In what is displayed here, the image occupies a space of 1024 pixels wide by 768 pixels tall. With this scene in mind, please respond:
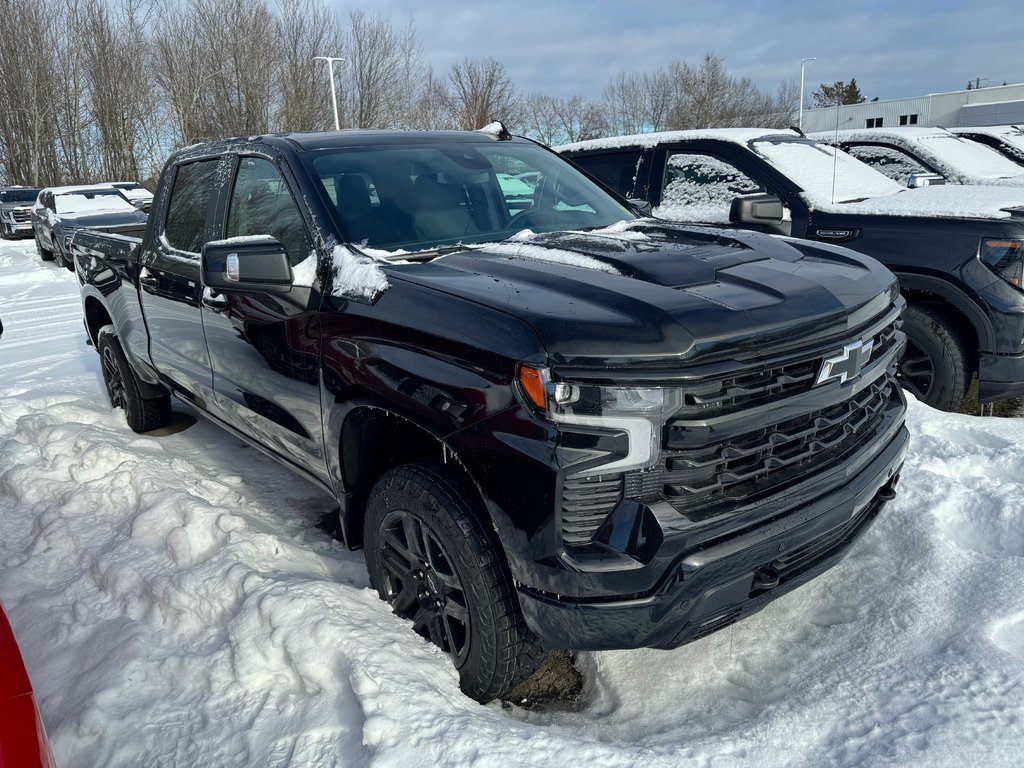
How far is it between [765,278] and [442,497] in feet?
3.94

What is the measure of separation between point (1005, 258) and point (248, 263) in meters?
4.04

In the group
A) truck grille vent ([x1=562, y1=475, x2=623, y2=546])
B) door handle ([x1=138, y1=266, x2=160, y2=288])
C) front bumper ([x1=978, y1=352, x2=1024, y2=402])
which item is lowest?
front bumper ([x1=978, y1=352, x2=1024, y2=402])

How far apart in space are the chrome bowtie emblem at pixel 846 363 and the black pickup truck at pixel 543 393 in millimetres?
12

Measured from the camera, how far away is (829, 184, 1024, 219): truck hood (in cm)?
467

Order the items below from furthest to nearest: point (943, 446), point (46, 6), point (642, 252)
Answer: point (46, 6) < point (943, 446) < point (642, 252)

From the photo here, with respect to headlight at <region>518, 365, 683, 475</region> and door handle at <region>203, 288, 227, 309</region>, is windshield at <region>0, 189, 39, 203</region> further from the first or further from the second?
headlight at <region>518, 365, 683, 475</region>

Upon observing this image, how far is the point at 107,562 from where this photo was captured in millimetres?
3283

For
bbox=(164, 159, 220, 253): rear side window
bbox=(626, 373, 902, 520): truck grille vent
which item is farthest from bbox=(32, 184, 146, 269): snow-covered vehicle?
bbox=(626, 373, 902, 520): truck grille vent

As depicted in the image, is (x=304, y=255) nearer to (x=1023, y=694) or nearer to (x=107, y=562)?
(x=107, y=562)

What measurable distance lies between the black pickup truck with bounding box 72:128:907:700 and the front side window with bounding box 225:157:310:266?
0.6 inches

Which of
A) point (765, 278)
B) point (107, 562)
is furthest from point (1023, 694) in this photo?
point (107, 562)

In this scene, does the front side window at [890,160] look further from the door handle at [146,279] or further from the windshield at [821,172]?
the door handle at [146,279]

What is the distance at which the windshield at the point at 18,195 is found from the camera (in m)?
25.7

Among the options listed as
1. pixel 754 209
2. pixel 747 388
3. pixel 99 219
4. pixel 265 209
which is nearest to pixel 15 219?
pixel 99 219
